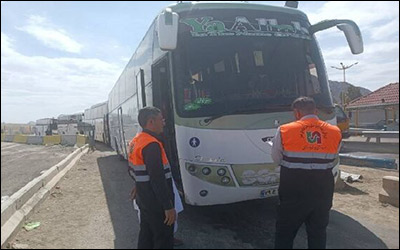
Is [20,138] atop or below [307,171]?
below

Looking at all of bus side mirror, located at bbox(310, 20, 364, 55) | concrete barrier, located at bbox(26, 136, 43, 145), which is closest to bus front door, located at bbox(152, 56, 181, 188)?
bus side mirror, located at bbox(310, 20, 364, 55)

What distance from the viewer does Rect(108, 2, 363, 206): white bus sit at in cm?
479

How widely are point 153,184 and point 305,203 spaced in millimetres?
1494

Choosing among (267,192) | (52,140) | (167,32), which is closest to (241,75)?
(167,32)

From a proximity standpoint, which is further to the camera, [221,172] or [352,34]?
[352,34]

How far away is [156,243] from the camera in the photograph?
3594mm

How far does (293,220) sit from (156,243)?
1.42 meters

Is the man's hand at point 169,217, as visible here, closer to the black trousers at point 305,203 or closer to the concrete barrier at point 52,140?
the black trousers at point 305,203

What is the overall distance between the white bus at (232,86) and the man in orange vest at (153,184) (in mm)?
1244

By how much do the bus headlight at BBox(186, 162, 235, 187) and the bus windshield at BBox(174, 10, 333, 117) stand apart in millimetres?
730

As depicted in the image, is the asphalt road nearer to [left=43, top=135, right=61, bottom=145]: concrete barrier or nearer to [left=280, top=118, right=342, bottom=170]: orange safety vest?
[left=280, top=118, right=342, bottom=170]: orange safety vest

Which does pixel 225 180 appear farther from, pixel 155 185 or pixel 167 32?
pixel 167 32

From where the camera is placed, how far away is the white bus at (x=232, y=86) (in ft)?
15.7

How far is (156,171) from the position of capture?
3.41m
